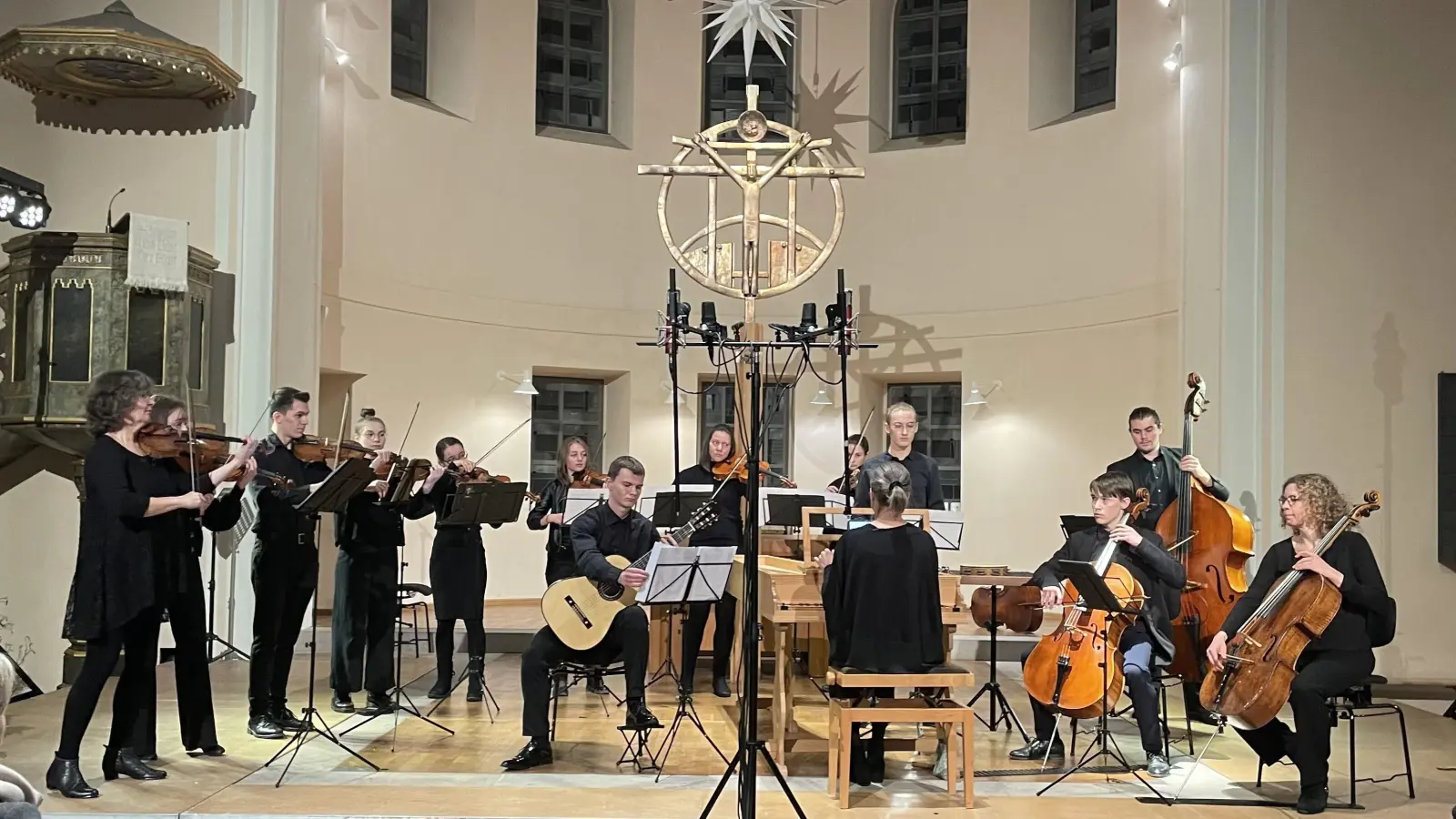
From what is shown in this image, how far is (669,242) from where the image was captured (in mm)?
9938

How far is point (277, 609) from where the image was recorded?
577cm

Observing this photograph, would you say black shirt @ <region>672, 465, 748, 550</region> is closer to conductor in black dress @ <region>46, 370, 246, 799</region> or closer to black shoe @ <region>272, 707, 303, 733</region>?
black shoe @ <region>272, 707, 303, 733</region>

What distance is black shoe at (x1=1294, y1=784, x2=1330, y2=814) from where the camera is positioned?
4.88 m

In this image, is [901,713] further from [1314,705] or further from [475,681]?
[475,681]

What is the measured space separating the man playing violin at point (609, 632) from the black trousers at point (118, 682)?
58.1 inches

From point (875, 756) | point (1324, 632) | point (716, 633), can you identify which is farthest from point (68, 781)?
point (1324, 632)

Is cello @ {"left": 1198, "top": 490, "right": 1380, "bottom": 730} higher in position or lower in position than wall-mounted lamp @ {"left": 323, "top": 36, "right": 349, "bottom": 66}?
lower

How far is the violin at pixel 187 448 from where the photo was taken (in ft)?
16.2

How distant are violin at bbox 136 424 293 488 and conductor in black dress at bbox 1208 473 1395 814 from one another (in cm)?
409

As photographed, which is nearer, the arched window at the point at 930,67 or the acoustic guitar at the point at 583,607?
the acoustic guitar at the point at 583,607

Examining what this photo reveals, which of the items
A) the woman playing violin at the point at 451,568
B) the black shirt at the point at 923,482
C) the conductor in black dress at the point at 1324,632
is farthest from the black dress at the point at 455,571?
the conductor in black dress at the point at 1324,632

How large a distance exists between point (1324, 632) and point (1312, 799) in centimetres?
66

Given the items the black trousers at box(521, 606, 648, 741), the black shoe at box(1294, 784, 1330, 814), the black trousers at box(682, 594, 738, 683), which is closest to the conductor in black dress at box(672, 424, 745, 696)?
the black trousers at box(682, 594, 738, 683)

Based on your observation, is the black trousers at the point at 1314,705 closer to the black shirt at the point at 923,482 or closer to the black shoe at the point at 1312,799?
the black shoe at the point at 1312,799
